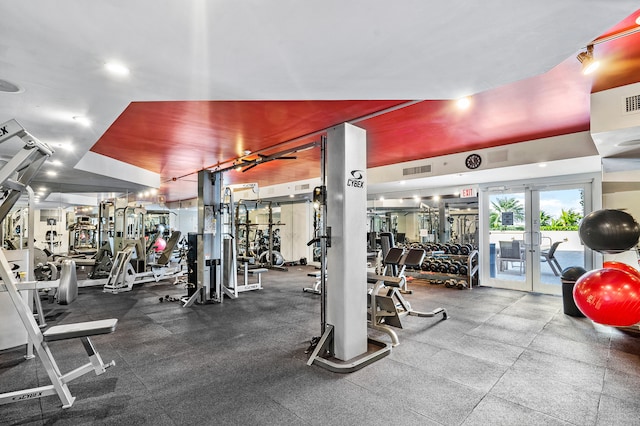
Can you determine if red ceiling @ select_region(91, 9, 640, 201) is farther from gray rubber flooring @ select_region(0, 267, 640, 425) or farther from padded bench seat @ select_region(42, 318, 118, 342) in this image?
gray rubber flooring @ select_region(0, 267, 640, 425)

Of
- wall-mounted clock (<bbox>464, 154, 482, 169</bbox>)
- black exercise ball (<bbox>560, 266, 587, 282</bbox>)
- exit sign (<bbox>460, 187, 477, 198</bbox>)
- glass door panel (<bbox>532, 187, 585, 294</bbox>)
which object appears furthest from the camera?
exit sign (<bbox>460, 187, 477, 198</bbox>)

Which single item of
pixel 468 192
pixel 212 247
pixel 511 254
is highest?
pixel 468 192

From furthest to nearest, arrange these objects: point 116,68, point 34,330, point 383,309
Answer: point 383,309
point 34,330
point 116,68

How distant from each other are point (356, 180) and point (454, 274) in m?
5.31

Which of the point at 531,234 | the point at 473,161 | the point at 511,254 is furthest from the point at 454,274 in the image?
the point at 473,161

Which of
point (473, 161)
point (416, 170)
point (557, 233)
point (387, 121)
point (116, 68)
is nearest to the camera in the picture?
point (116, 68)

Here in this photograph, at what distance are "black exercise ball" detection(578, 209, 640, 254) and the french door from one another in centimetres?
359

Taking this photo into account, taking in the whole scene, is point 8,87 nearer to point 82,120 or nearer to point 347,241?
point 82,120

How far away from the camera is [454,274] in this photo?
746 cm

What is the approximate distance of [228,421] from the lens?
225cm

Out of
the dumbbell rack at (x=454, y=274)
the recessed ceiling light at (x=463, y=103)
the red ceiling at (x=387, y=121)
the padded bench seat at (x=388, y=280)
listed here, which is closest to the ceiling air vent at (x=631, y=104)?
the red ceiling at (x=387, y=121)

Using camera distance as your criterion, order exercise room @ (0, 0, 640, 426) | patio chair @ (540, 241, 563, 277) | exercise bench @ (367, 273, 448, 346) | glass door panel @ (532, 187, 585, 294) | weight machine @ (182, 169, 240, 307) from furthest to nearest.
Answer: patio chair @ (540, 241, 563, 277)
glass door panel @ (532, 187, 585, 294)
weight machine @ (182, 169, 240, 307)
exercise bench @ (367, 273, 448, 346)
exercise room @ (0, 0, 640, 426)

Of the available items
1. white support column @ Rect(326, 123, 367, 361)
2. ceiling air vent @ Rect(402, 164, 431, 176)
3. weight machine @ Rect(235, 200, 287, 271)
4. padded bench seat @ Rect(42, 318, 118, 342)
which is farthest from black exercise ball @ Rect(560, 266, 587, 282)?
padded bench seat @ Rect(42, 318, 118, 342)

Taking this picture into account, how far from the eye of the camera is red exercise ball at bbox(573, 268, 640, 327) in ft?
9.02
